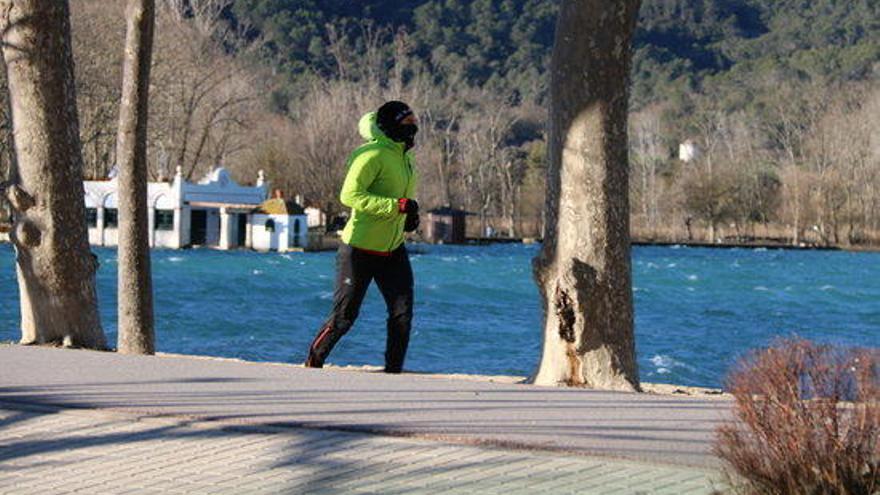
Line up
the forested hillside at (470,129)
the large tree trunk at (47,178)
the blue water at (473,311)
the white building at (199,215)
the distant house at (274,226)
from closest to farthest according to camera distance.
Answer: the large tree trunk at (47,178) < the blue water at (473,311) < the white building at (199,215) < the distant house at (274,226) < the forested hillside at (470,129)

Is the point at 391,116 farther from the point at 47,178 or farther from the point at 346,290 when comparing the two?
the point at 47,178

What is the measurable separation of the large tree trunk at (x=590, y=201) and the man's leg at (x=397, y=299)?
4.11 ft

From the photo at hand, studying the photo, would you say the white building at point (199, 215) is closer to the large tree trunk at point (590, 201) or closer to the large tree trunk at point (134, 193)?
the large tree trunk at point (134, 193)

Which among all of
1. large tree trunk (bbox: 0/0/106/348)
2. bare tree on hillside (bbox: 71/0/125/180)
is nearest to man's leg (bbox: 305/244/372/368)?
A: large tree trunk (bbox: 0/0/106/348)

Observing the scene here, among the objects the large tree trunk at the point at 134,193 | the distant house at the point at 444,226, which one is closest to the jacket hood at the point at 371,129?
the large tree trunk at the point at 134,193

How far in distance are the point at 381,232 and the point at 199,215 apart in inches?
2990

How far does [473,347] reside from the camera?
3025 cm

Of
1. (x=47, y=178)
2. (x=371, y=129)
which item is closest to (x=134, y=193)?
(x=47, y=178)

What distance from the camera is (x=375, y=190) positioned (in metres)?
12.2

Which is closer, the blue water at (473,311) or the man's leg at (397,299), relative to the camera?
the man's leg at (397,299)

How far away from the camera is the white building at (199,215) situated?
83188 millimetres

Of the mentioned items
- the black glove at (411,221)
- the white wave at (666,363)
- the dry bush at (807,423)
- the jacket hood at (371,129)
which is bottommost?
the white wave at (666,363)

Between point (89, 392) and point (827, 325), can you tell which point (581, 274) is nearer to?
point (89, 392)

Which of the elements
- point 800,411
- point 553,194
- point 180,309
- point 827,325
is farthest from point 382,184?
point 827,325
